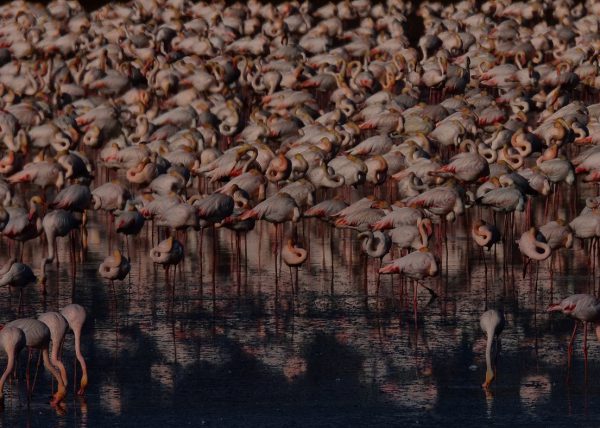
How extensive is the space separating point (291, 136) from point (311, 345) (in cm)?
929

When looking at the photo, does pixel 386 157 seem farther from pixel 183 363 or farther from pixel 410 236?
pixel 183 363

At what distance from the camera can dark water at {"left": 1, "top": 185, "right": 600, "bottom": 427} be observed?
11078 mm

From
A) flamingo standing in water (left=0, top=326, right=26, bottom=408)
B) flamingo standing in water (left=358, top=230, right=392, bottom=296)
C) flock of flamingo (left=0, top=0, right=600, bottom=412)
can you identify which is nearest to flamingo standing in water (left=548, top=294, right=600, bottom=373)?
flock of flamingo (left=0, top=0, right=600, bottom=412)

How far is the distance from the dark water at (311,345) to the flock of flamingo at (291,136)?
0.32 m

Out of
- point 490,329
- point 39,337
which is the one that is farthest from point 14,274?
point 490,329

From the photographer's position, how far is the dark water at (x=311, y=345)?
1108cm

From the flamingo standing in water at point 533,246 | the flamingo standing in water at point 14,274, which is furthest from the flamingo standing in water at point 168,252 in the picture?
the flamingo standing in water at point 533,246

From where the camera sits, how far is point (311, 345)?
13.0m

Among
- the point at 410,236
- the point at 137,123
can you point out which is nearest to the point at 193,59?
the point at 137,123

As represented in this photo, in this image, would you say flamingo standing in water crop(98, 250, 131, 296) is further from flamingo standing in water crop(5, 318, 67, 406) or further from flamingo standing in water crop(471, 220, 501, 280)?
flamingo standing in water crop(471, 220, 501, 280)

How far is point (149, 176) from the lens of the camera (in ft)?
62.5

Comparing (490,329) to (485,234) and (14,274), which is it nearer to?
(485,234)

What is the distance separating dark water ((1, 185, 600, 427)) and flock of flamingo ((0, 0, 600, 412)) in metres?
0.32

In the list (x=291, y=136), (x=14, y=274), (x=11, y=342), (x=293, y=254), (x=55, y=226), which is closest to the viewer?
(x=11, y=342)
